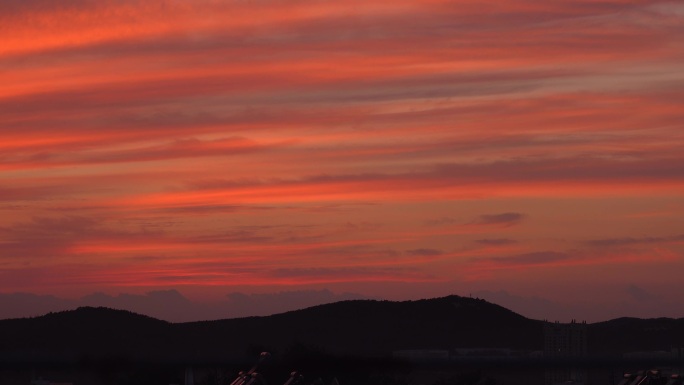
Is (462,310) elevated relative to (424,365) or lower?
elevated

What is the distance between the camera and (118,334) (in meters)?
84.1

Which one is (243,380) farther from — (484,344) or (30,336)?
(484,344)

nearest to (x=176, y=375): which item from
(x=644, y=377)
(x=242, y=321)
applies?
(x=644, y=377)

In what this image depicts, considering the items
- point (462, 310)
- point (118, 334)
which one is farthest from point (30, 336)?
point (462, 310)

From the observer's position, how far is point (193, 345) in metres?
81.8

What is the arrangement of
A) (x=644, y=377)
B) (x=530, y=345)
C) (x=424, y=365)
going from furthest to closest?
(x=530, y=345) → (x=644, y=377) → (x=424, y=365)

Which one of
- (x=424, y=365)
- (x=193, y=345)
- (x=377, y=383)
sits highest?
(x=193, y=345)

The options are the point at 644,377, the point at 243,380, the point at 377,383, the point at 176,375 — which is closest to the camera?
the point at 243,380

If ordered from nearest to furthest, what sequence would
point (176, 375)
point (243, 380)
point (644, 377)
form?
point (243, 380), point (644, 377), point (176, 375)

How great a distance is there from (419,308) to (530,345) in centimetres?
1708

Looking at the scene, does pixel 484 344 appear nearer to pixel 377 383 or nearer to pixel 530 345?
pixel 530 345

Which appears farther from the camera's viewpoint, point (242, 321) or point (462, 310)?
point (462, 310)

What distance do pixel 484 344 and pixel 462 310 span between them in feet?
36.5

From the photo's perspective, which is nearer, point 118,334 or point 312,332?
point 118,334
